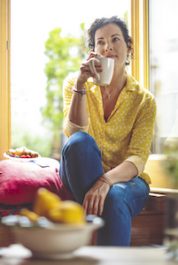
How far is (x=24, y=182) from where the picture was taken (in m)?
2.27

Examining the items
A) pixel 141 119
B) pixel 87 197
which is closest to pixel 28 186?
pixel 87 197

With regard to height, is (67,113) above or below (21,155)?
above

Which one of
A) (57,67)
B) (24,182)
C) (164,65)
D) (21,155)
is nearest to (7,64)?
(21,155)

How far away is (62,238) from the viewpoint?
1.09 metres

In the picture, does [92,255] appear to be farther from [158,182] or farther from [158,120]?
[158,120]

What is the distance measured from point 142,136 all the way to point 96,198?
1.46ft

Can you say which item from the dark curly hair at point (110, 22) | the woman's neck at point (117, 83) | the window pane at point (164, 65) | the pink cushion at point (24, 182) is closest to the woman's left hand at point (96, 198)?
the pink cushion at point (24, 182)

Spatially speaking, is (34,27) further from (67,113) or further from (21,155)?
(67,113)

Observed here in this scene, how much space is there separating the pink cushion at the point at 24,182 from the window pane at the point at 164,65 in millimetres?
756

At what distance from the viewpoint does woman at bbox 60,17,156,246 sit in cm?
201

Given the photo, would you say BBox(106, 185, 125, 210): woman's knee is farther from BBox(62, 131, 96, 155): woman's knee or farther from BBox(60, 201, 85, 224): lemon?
BBox(60, 201, 85, 224): lemon

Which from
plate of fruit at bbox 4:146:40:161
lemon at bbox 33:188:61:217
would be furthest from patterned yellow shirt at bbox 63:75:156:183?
lemon at bbox 33:188:61:217

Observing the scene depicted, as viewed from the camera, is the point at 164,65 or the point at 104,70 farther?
the point at 164,65

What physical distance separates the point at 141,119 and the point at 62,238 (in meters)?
1.34
